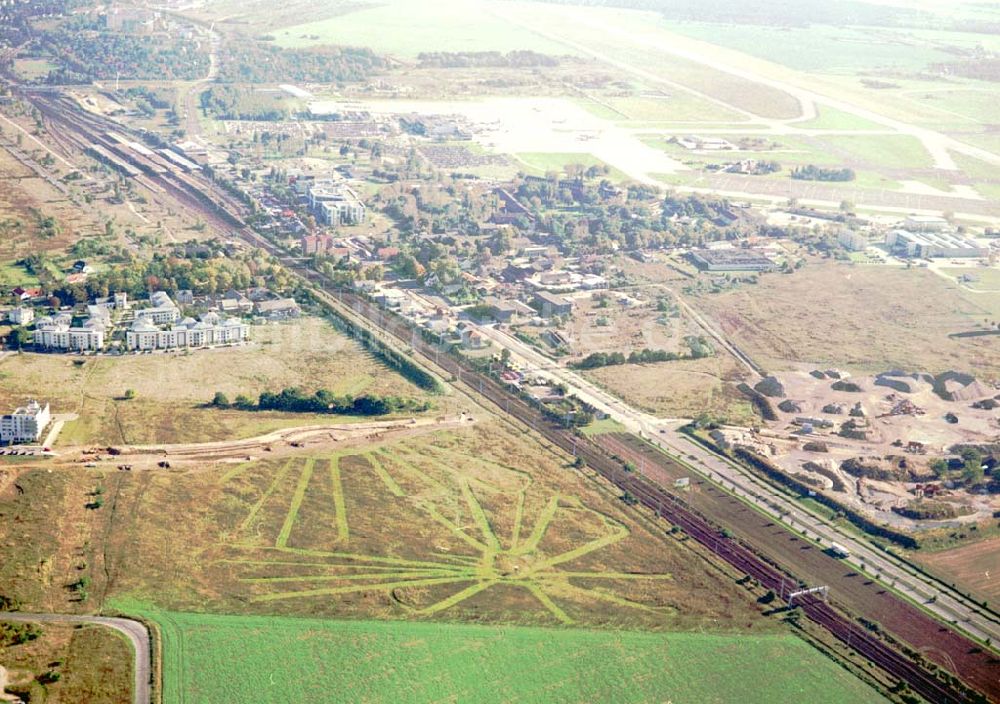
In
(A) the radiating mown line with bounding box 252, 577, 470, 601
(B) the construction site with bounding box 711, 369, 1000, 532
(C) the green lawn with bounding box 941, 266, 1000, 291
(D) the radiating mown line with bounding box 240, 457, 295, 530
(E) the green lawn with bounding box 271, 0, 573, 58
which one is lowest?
(A) the radiating mown line with bounding box 252, 577, 470, 601

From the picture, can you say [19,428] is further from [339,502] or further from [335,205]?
[335,205]

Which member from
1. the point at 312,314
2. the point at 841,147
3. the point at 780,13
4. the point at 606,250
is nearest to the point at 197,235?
the point at 312,314

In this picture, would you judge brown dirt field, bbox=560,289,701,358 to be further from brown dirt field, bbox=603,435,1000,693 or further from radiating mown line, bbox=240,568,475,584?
radiating mown line, bbox=240,568,475,584

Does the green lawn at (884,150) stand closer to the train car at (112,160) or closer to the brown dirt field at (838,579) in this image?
the train car at (112,160)

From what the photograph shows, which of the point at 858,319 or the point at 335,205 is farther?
the point at 335,205

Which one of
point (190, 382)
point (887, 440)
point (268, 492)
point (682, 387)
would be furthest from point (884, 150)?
point (268, 492)

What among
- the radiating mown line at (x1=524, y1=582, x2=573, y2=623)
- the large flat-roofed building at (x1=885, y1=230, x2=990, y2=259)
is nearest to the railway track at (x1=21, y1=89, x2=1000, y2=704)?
the radiating mown line at (x1=524, y1=582, x2=573, y2=623)
